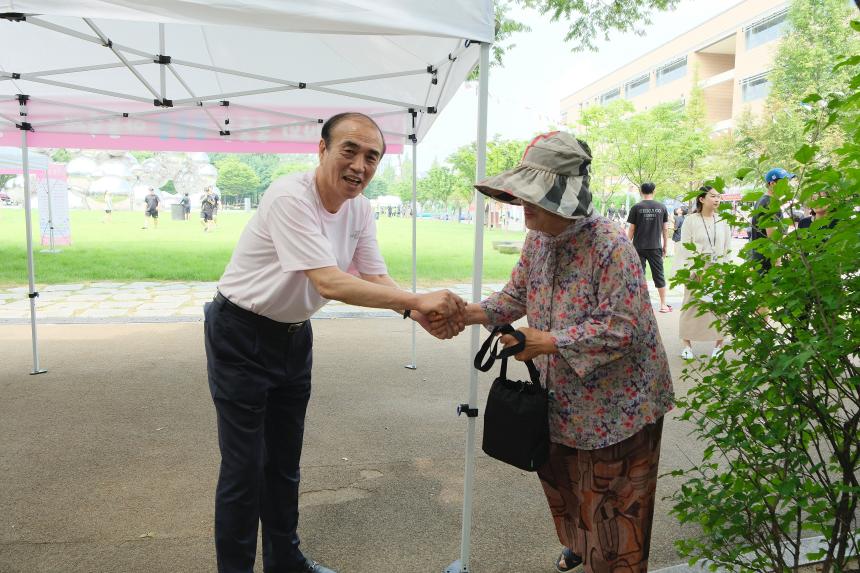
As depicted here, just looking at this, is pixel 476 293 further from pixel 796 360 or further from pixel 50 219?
pixel 50 219

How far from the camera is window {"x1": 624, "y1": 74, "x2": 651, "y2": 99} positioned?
51.9 metres

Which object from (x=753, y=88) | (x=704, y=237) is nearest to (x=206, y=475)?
(x=704, y=237)

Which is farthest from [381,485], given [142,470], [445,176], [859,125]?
[445,176]

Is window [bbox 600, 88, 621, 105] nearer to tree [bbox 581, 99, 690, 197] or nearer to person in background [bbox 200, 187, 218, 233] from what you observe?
tree [bbox 581, 99, 690, 197]

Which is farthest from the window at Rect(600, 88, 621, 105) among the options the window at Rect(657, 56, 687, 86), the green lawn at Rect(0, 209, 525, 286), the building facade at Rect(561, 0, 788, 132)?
the green lawn at Rect(0, 209, 525, 286)

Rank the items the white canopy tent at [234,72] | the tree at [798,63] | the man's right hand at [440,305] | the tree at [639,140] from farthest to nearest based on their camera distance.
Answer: the tree at [639,140] < the tree at [798,63] < the white canopy tent at [234,72] < the man's right hand at [440,305]

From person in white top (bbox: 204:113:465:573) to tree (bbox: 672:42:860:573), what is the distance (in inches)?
39.5

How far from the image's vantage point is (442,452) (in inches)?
168

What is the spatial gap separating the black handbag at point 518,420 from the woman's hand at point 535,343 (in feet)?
0.05

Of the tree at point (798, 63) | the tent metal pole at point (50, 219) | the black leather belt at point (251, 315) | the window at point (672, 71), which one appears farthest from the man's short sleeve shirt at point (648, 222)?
the window at point (672, 71)

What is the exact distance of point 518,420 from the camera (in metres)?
2.10

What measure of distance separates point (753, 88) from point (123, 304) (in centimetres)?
3870

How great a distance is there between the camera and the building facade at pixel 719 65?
36.3m

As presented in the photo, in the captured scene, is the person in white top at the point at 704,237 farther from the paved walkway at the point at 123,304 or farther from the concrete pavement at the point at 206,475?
the paved walkway at the point at 123,304
